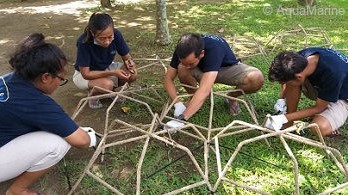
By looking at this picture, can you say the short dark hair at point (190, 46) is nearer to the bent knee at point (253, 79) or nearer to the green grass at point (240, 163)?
the bent knee at point (253, 79)

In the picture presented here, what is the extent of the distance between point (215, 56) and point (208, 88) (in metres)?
0.33

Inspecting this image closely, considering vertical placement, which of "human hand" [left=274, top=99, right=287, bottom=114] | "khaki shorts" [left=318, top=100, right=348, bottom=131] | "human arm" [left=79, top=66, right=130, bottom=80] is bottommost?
"human hand" [left=274, top=99, right=287, bottom=114]

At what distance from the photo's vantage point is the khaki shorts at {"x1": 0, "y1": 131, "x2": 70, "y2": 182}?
95.5 inches

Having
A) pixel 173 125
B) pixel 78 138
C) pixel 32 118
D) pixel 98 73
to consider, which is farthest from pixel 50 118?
pixel 98 73

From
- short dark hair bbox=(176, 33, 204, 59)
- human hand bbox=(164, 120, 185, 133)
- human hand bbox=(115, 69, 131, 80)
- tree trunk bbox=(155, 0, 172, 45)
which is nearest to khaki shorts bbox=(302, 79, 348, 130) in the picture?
short dark hair bbox=(176, 33, 204, 59)

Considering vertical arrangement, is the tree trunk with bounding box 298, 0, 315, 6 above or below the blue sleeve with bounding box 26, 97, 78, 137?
below

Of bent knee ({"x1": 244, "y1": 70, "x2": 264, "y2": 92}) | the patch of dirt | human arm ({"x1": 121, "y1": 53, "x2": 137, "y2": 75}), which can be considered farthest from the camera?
human arm ({"x1": 121, "y1": 53, "x2": 137, "y2": 75})

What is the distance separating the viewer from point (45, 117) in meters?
2.38

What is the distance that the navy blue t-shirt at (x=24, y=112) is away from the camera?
2.34 metres

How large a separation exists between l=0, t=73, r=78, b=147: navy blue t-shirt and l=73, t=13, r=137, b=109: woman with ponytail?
1.22 m

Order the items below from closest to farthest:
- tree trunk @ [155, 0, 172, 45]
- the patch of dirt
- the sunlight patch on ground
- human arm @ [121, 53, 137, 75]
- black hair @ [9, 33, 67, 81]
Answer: black hair @ [9, 33, 67, 81]
the patch of dirt
human arm @ [121, 53, 137, 75]
tree trunk @ [155, 0, 172, 45]
the sunlight patch on ground

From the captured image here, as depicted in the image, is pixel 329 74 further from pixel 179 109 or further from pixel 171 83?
pixel 171 83

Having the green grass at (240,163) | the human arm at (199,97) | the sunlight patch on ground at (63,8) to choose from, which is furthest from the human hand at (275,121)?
the sunlight patch on ground at (63,8)

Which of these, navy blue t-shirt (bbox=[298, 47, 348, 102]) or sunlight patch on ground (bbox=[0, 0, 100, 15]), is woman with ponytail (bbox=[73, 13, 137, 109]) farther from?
sunlight patch on ground (bbox=[0, 0, 100, 15])
